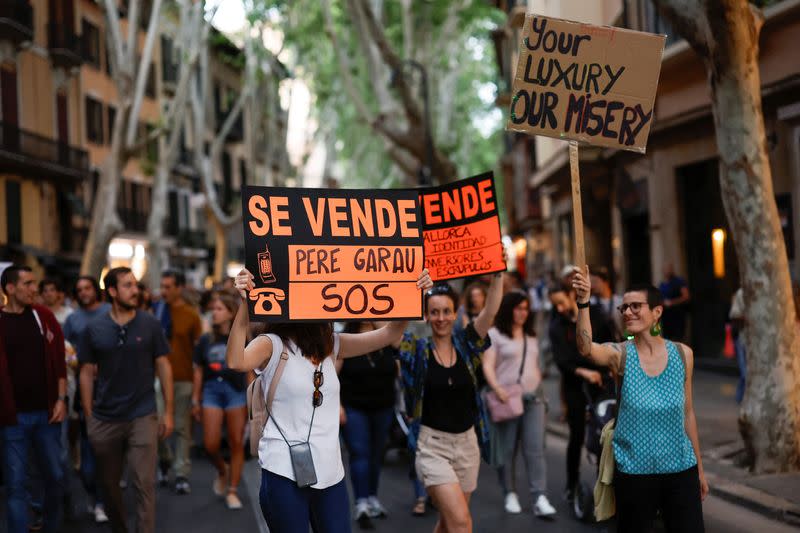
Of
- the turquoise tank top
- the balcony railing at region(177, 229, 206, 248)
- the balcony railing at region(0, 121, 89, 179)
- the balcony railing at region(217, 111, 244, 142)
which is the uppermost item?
the balcony railing at region(217, 111, 244, 142)

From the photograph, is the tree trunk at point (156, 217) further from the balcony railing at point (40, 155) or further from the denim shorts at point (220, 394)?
the denim shorts at point (220, 394)

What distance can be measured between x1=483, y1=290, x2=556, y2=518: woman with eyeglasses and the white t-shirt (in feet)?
11.9

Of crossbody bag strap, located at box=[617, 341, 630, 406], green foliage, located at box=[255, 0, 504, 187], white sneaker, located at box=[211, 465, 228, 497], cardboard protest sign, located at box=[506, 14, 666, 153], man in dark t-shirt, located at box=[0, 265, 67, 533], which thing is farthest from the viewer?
green foliage, located at box=[255, 0, 504, 187]

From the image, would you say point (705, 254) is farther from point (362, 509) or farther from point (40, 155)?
point (40, 155)

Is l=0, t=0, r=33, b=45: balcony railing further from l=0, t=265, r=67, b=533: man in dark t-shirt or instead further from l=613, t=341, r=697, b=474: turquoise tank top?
l=613, t=341, r=697, b=474: turquoise tank top

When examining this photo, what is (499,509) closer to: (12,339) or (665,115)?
(12,339)

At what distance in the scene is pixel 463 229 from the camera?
7090 mm

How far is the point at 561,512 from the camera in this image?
8.43 m

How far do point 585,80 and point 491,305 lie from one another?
1400 mm

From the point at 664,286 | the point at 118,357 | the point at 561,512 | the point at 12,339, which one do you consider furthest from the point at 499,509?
the point at 664,286

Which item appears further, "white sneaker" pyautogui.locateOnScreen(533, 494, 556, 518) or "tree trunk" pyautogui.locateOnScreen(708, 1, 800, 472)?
"tree trunk" pyautogui.locateOnScreen(708, 1, 800, 472)

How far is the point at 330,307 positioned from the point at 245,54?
2794 cm

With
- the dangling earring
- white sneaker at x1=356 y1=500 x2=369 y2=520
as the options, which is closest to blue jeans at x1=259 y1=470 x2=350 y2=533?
the dangling earring

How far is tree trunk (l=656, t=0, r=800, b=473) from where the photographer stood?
9.04 m
